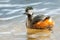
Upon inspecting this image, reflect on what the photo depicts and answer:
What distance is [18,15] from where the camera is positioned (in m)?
6.02

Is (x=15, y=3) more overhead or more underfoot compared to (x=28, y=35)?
more overhead

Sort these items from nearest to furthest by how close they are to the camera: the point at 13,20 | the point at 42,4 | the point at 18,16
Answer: the point at 13,20, the point at 18,16, the point at 42,4

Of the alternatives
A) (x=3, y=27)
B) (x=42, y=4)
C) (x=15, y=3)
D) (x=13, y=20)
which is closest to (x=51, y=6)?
(x=42, y=4)

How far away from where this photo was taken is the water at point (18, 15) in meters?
4.74

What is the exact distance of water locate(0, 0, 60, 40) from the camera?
15.6 feet

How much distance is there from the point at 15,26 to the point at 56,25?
81 cm

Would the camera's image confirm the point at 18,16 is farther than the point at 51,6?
No

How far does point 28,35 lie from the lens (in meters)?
4.57

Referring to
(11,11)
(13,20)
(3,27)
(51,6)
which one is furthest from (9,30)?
(51,6)

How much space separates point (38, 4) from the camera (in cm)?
700

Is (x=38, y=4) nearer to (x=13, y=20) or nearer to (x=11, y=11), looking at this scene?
(x=11, y=11)

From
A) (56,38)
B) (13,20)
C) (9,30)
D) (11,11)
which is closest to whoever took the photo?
(56,38)

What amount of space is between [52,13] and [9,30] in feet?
4.90

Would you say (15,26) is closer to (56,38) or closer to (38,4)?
(56,38)
